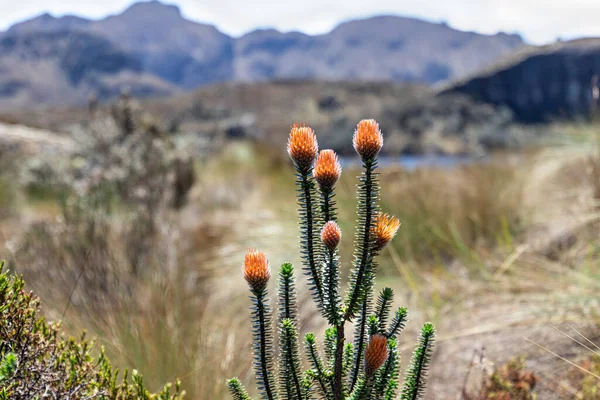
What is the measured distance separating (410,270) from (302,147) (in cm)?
268

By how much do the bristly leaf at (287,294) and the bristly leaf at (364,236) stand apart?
122 mm

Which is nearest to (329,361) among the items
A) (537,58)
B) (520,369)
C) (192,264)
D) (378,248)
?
(378,248)

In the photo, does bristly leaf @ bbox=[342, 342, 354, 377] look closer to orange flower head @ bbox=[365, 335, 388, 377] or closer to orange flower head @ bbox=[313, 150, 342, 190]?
orange flower head @ bbox=[365, 335, 388, 377]

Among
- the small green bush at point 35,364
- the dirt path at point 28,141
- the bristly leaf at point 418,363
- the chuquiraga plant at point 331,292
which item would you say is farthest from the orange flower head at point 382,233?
the dirt path at point 28,141

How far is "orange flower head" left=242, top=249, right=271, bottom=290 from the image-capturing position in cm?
99

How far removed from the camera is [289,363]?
1.11 m

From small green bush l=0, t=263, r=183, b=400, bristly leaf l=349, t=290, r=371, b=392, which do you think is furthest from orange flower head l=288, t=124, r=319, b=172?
small green bush l=0, t=263, r=183, b=400

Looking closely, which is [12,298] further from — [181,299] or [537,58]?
[537,58]

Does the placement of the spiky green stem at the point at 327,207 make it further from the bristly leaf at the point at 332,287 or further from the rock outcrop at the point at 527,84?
the rock outcrop at the point at 527,84

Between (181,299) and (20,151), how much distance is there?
865 cm

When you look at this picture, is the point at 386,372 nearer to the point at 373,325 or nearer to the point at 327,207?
the point at 373,325

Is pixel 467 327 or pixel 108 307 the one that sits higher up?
pixel 108 307

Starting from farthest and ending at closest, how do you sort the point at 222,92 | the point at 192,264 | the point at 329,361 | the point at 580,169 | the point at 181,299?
the point at 222,92, the point at 580,169, the point at 192,264, the point at 181,299, the point at 329,361

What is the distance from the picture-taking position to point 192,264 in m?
4.46
